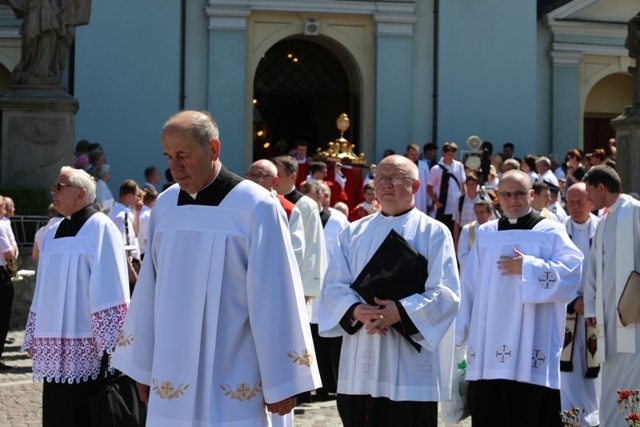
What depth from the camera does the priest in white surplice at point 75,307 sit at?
25.9 feet

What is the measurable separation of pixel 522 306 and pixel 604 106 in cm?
2059

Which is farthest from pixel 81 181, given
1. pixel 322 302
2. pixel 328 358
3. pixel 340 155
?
pixel 340 155

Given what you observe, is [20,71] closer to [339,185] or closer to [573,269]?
[339,185]

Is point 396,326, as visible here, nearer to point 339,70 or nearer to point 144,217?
point 144,217

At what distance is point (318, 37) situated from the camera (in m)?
25.0

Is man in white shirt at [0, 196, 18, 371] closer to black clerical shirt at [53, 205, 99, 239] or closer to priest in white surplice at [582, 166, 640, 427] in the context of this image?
black clerical shirt at [53, 205, 99, 239]

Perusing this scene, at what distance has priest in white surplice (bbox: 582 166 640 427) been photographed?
953cm

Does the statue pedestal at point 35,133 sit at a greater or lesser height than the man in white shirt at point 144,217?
greater

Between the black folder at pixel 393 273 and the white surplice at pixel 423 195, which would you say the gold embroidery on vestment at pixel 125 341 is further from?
the white surplice at pixel 423 195

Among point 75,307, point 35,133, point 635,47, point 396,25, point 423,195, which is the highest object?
point 396,25

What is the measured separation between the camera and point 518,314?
8.75m

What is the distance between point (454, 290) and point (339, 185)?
12.6 metres

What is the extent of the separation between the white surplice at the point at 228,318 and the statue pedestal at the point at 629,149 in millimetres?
12236

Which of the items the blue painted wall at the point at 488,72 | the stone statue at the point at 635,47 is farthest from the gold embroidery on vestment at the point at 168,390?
the blue painted wall at the point at 488,72
